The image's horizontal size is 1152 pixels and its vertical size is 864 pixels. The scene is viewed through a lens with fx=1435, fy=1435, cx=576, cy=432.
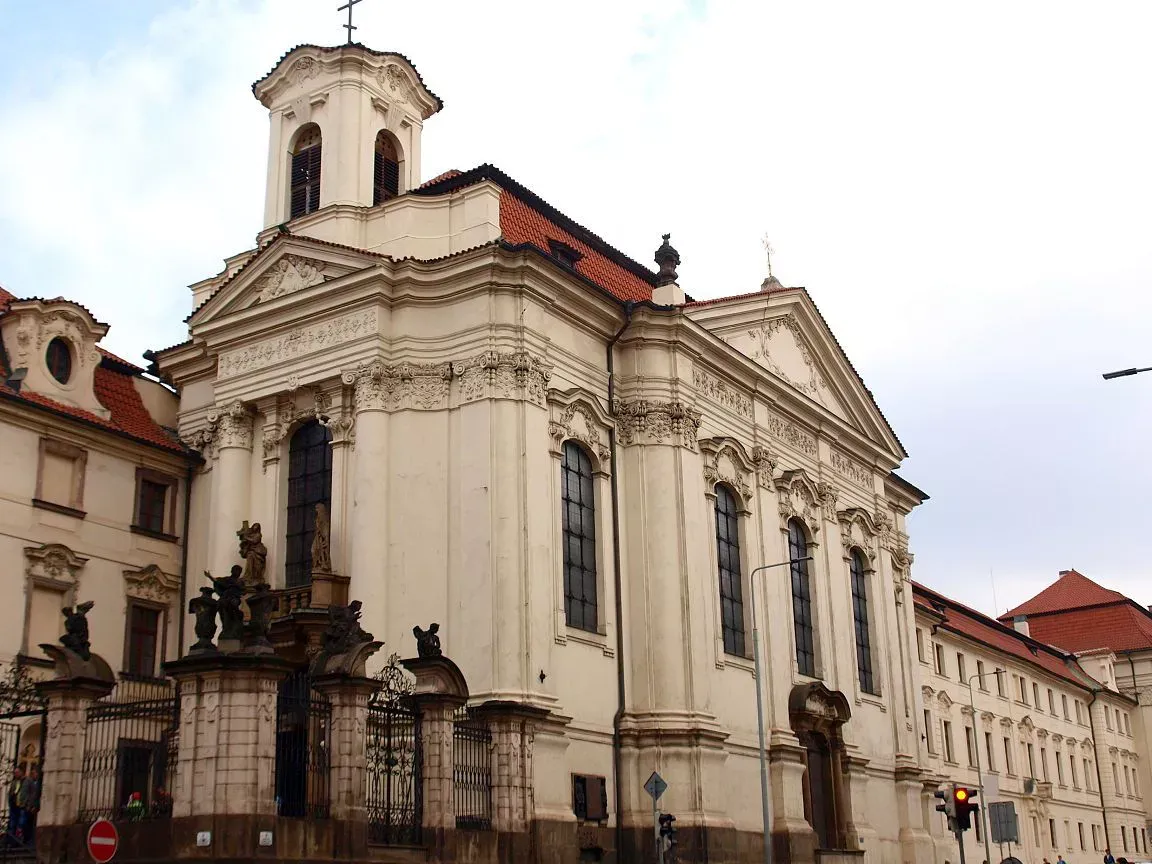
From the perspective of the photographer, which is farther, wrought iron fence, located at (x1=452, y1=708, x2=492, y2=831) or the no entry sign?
wrought iron fence, located at (x1=452, y1=708, x2=492, y2=831)

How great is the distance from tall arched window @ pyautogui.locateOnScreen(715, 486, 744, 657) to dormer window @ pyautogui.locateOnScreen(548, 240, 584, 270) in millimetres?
6307

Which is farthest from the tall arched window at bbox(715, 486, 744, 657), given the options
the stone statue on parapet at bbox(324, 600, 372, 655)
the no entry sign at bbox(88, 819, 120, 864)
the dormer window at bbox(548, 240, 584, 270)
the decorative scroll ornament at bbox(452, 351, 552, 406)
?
the no entry sign at bbox(88, 819, 120, 864)

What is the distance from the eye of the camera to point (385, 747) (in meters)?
21.5

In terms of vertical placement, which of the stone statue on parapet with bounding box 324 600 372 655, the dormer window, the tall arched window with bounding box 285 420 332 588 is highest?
the dormer window

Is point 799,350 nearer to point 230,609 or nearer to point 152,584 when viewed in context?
point 152,584

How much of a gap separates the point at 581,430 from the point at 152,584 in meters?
9.92

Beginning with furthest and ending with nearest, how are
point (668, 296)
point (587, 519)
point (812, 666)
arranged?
1. point (812, 666)
2. point (668, 296)
3. point (587, 519)

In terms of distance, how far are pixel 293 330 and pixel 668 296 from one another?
8536 millimetres

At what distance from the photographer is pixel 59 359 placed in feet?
102

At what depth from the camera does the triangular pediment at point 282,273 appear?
98.1ft

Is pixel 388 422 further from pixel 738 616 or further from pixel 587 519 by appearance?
pixel 738 616

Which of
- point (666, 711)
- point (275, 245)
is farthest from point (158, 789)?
point (275, 245)

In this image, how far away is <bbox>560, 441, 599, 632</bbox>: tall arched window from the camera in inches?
1152

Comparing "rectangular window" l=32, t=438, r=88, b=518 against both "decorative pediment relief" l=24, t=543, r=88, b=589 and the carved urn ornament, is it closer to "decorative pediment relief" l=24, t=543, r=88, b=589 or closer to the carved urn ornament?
"decorative pediment relief" l=24, t=543, r=88, b=589
